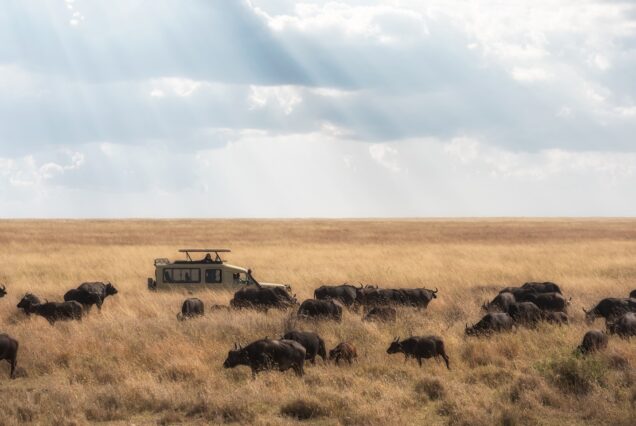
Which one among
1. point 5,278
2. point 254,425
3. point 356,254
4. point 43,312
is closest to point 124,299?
point 43,312

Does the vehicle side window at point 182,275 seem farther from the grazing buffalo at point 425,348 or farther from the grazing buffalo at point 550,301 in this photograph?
the grazing buffalo at point 425,348

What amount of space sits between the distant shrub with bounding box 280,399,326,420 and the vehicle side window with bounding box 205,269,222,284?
12.7 meters

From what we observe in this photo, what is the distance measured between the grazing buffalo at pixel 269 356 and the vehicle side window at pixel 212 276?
10866 mm

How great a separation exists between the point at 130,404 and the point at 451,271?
24404 millimetres

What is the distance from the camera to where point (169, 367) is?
46.4ft

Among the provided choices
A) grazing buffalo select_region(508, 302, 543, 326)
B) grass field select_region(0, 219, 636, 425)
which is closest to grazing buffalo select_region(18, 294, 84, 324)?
grass field select_region(0, 219, 636, 425)

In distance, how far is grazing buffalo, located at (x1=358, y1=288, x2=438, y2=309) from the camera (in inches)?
885

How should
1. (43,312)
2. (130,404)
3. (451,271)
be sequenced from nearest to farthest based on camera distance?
(130,404), (43,312), (451,271)

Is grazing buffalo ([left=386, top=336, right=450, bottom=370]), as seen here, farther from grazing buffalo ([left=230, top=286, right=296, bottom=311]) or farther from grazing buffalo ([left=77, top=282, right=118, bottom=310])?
grazing buffalo ([left=77, top=282, right=118, bottom=310])

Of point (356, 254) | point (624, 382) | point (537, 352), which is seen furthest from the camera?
point (356, 254)

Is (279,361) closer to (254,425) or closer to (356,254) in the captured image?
(254,425)

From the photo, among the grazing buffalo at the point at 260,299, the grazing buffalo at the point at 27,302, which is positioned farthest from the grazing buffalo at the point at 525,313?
the grazing buffalo at the point at 27,302

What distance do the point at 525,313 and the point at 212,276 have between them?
10.2m

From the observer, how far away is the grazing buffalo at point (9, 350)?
13789mm
